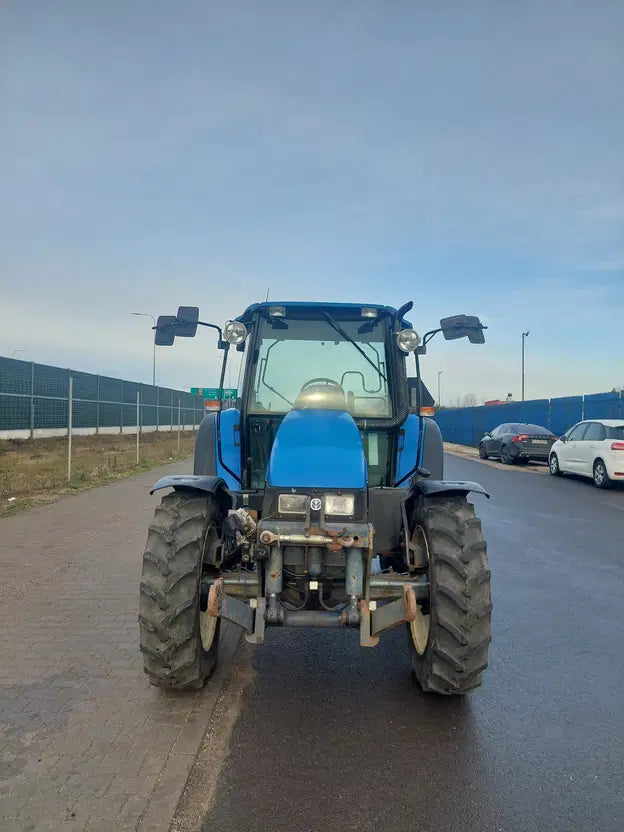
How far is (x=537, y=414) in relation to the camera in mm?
27047

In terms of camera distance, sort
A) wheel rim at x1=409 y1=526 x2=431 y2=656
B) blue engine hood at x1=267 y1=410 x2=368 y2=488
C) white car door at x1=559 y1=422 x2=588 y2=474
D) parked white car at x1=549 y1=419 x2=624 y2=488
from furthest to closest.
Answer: white car door at x1=559 y1=422 x2=588 y2=474
parked white car at x1=549 y1=419 x2=624 y2=488
wheel rim at x1=409 y1=526 x2=431 y2=656
blue engine hood at x1=267 y1=410 x2=368 y2=488

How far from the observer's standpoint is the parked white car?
47.6 ft

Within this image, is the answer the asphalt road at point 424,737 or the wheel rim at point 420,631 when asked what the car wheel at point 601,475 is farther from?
the wheel rim at point 420,631

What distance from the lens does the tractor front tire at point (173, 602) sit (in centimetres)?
360

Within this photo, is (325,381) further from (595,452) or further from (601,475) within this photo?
(595,452)

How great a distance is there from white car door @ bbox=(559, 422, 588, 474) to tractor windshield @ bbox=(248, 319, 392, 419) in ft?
42.3

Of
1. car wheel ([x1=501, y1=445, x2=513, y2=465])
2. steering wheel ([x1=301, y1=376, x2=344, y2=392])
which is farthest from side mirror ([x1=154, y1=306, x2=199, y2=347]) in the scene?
car wheel ([x1=501, y1=445, x2=513, y2=465])

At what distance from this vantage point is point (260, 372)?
5.24 metres

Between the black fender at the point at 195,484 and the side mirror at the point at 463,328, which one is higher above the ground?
the side mirror at the point at 463,328

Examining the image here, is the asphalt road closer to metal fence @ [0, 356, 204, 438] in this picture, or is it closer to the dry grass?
the dry grass

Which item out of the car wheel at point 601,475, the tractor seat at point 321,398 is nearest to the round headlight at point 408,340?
the tractor seat at point 321,398

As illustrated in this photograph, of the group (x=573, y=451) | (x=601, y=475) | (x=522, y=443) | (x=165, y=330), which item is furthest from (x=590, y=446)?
(x=165, y=330)

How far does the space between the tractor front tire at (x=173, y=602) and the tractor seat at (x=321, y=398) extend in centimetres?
135

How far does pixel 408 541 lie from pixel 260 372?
1.94 meters
